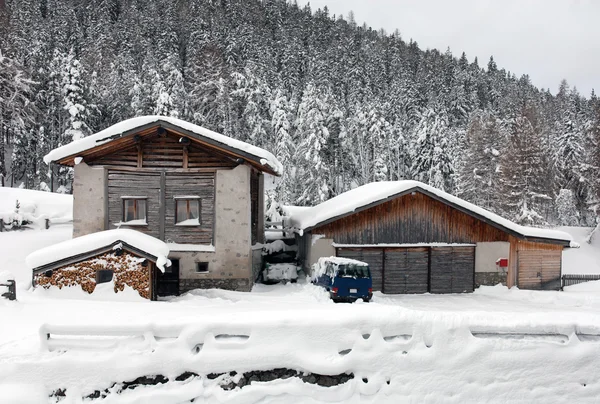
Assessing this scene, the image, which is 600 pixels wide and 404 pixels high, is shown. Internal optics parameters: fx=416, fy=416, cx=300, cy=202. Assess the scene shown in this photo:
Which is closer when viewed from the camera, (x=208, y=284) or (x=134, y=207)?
(x=208, y=284)

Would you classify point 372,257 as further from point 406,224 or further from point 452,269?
point 452,269

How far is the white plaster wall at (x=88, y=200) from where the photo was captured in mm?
18359

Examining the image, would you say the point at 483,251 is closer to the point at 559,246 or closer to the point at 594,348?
the point at 559,246

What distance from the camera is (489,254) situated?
70.9 ft

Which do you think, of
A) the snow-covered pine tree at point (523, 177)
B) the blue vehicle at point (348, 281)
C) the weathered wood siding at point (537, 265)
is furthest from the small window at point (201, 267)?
the snow-covered pine tree at point (523, 177)

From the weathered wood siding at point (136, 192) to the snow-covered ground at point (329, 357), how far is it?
1082cm

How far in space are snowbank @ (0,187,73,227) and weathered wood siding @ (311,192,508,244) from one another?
59.5 ft

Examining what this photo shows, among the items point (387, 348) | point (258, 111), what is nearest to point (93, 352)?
point (387, 348)

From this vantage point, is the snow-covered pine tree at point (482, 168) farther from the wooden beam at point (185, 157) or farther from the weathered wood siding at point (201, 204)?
the wooden beam at point (185, 157)

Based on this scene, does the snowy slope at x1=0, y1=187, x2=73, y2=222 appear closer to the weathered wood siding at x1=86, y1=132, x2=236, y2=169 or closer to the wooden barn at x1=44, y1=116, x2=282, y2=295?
the wooden barn at x1=44, y1=116, x2=282, y2=295

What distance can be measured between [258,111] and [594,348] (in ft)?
149

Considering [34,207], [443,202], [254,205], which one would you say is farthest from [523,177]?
[34,207]

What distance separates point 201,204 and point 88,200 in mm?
4958

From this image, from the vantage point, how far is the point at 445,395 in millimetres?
7172
